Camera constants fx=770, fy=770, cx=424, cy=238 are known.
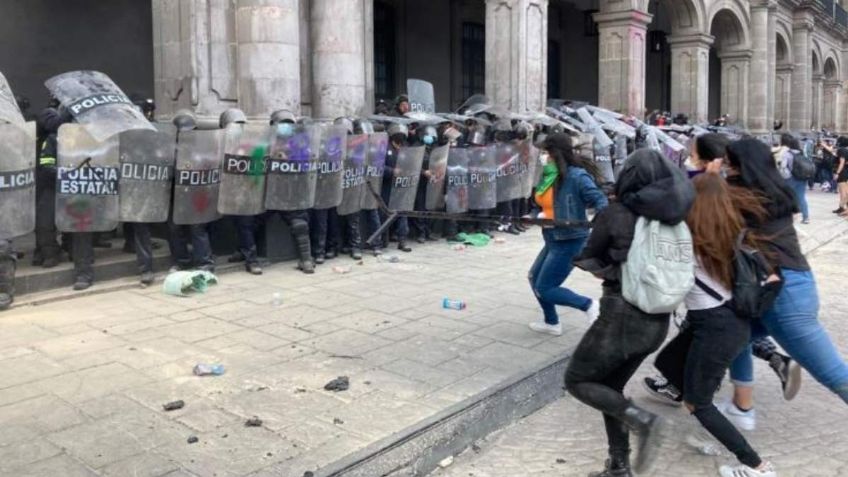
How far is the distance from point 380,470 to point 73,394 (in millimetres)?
2038

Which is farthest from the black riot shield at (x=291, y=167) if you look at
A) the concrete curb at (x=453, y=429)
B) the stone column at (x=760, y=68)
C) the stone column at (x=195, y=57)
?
the stone column at (x=760, y=68)

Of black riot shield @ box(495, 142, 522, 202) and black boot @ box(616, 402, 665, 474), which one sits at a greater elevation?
black riot shield @ box(495, 142, 522, 202)

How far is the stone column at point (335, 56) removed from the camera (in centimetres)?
1028

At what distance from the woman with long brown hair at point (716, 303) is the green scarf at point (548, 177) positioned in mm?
2055

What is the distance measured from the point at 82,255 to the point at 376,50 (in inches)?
432

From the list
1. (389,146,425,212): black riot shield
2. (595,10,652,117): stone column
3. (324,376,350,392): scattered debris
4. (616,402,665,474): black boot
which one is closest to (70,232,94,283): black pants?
(324,376,350,392): scattered debris

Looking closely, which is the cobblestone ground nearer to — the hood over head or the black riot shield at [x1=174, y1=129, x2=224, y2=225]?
the hood over head

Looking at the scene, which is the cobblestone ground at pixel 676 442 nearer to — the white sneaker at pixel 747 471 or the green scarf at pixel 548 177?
the white sneaker at pixel 747 471

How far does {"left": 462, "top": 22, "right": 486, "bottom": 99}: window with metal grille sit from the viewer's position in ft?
64.4

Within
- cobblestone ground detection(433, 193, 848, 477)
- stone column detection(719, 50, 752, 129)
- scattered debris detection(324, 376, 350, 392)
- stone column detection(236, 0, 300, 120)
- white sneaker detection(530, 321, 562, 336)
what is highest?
stone column detection(719, 50, 752, 129)

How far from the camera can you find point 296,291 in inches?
297

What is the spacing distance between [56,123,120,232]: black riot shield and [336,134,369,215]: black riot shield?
2.69 meters

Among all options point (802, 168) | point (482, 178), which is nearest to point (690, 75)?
point (802, 168)

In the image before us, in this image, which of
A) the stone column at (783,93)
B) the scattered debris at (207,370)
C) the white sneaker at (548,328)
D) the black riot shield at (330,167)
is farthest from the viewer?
the stone column at (783,93)
